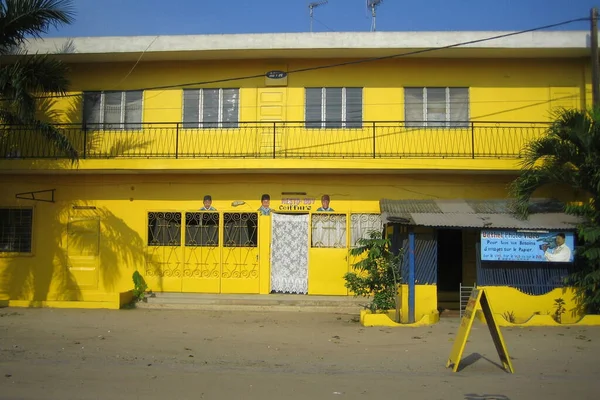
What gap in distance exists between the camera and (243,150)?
1484 centimetres

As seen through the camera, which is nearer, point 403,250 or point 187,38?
point 403,250

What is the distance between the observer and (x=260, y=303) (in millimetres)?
13602

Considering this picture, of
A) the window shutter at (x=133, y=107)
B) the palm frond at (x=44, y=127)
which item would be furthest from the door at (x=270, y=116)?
the palm frond at (x=44, y=127)

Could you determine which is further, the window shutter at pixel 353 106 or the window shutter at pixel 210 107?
the window shutter at pixel 210 107

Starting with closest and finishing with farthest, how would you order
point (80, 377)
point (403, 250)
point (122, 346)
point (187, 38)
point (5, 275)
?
point (80, 377) < point (122, 346) < point (403, 250) < point (187, 38) < point (5, 275)

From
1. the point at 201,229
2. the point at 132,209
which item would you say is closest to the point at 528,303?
the point at 201,229

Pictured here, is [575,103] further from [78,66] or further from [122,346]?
[78,66]

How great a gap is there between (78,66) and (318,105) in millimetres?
6753

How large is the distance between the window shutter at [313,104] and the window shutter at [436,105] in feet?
9.39

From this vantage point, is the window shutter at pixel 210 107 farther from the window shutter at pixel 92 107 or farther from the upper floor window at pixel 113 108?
the window shutter at pixel 92 107

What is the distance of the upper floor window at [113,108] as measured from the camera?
1536cm

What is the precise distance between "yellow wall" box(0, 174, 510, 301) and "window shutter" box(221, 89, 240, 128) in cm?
156

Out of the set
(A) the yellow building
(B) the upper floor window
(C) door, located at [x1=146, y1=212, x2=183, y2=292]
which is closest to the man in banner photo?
(A) the yellow building

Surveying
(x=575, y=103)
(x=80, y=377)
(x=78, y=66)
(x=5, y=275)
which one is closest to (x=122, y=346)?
(x=80, y=377)
